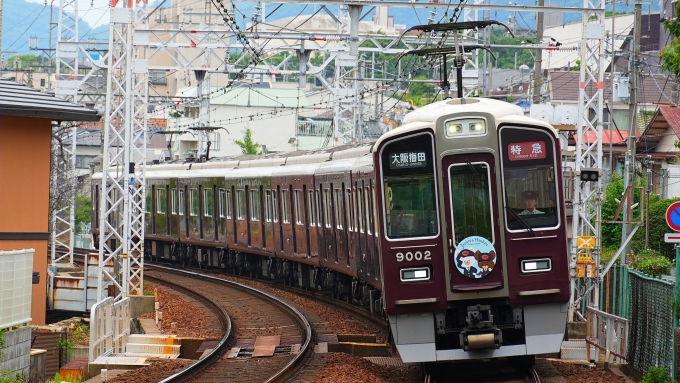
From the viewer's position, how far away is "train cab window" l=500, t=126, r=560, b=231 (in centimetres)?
1048

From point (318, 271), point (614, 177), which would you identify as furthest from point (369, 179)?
point (614, 177)

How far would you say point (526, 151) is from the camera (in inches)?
415

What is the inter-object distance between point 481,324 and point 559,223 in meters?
1.17

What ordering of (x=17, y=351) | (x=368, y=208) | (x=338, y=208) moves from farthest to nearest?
(x=338, y=208)
(x=368, y=208)
(x=17, y=351)

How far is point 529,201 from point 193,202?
18.9 meters

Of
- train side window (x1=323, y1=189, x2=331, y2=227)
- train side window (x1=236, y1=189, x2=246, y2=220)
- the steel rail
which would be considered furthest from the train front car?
train side window (x1=236, y1=189, x2=246, y2=220)

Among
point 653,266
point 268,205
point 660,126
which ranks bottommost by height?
point 653,266

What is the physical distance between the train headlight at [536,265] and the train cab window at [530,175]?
0.32 m

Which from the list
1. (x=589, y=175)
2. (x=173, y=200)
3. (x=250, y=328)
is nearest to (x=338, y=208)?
(x=250, y=328)

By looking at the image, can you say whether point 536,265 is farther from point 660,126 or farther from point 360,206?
point 660,126

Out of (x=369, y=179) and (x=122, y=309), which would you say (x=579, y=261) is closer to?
(x=369, y=179)

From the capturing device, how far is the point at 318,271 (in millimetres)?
21688

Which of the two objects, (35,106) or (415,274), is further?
(35,106)

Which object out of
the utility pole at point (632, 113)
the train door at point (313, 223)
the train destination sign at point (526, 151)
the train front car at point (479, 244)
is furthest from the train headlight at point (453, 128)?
the utility pole at point (632, 113)
